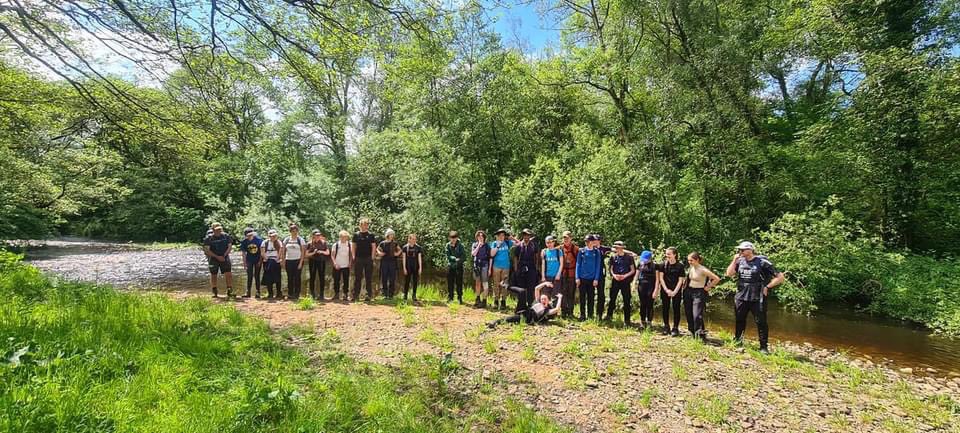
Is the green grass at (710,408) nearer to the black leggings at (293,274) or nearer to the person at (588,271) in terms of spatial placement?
the person at (588,271)

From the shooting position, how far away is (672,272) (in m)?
8.22

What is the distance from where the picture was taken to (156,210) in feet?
94.3

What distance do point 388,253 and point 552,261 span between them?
13.2 feet

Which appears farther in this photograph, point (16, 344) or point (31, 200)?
point (31, 200)

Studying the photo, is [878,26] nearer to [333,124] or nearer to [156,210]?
[333,124]

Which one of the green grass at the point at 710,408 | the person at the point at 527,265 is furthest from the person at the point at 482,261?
the green grass at the point at 710,408

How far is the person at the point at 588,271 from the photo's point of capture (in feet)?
28.8

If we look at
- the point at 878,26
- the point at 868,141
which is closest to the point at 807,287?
the point at 868,141

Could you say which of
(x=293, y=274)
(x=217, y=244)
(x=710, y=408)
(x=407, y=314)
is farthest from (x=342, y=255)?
(x=710, y=408)

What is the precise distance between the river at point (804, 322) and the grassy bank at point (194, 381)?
705cm

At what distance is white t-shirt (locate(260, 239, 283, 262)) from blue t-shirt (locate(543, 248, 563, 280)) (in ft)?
20.7

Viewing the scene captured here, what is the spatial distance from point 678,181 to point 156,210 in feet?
107

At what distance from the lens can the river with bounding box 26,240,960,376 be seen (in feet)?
28.2

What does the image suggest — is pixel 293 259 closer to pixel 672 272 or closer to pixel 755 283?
pixel 672 272
